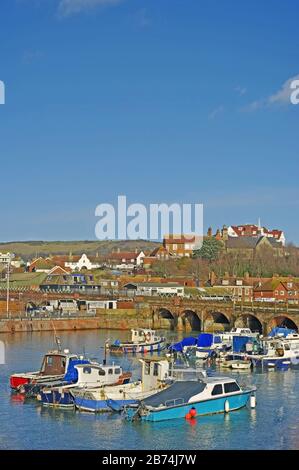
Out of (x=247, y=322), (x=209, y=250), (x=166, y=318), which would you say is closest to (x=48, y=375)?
(x=247, y=322)

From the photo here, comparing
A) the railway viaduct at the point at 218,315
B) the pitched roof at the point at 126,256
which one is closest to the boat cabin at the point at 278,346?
the railway viaduct at the point at 218,315

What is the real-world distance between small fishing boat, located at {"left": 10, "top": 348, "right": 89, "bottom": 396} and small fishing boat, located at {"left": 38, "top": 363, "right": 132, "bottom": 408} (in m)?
1.26

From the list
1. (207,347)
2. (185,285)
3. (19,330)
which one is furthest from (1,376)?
(185,285)

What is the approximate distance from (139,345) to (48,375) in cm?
1667

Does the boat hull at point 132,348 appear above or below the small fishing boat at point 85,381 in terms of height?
above

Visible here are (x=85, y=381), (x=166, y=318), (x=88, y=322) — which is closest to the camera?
(x=85, y=381)

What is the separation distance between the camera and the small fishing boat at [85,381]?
36.1 metres

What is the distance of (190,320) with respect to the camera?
8075 cm

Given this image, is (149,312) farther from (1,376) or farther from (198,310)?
(1,376)

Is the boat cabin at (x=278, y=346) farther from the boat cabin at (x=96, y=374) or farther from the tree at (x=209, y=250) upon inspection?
the tree at (x=209, y=250)

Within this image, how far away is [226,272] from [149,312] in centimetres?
3665

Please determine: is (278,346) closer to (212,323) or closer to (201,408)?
(201,408)

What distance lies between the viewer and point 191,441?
1174 inches

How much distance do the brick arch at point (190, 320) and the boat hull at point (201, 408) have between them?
42.9 m
